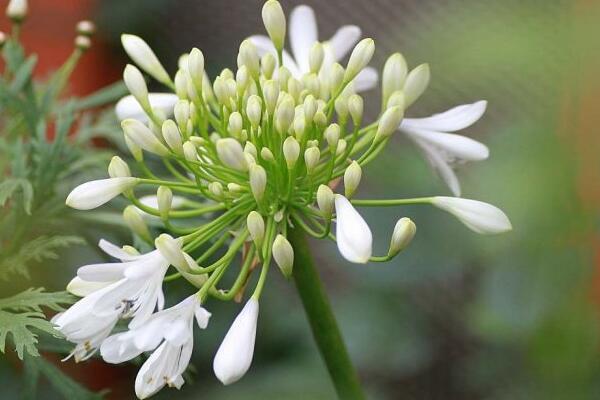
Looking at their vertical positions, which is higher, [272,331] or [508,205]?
[508,205]

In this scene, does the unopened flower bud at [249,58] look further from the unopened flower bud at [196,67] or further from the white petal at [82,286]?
the white petal at [82,286]

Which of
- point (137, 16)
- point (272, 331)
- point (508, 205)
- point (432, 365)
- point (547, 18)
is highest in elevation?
point (137, 16)

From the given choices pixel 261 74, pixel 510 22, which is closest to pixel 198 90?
→ pixel 261 74

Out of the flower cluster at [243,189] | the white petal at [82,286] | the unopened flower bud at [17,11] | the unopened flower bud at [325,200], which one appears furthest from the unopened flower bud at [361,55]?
the unopened flower bud at [17,11]

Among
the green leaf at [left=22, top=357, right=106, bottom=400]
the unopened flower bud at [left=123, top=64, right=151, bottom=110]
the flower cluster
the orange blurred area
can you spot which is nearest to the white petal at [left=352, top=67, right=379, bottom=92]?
the flower cluster

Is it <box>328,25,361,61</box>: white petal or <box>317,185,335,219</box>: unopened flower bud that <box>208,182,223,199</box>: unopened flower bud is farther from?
<box>328,25,361,61</box>: white petal

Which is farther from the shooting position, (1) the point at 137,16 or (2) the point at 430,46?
(1) the point at 137,16

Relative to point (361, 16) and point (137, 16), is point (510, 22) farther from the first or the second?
point (137, 16)
